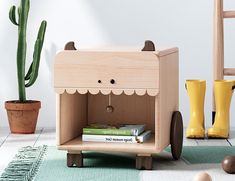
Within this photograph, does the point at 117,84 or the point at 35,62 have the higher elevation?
the point at 35,62

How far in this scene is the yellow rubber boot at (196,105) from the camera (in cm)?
333

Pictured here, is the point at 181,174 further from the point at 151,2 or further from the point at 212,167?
the point at 151,2

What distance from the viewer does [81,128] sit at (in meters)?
2.93

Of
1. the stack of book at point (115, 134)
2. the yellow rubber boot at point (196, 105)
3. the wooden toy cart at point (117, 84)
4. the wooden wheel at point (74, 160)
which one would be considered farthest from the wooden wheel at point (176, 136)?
the yellow rubber boot at point (196, 105)

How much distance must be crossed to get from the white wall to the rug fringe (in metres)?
0.85

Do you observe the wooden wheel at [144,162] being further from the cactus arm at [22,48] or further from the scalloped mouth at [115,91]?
the cactus arm at [22,48]

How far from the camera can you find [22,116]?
356 cm

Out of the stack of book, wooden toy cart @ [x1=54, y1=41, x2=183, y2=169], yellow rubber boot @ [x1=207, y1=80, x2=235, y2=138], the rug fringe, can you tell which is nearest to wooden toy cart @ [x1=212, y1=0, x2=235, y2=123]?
yellow rubber boot @ [x1=207, y1=80, x2=235, y2=138]

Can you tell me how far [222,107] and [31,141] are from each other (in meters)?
0.97

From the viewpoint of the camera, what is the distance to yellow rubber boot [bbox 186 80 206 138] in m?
3.33

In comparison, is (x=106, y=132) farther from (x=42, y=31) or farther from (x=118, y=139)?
(x=42, y=31)

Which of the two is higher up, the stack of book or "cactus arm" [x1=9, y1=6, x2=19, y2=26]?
"cactus arm" [x1=9, y1=6, x2=19, y2=26]

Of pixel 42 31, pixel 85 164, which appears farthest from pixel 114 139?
pixel 42 31

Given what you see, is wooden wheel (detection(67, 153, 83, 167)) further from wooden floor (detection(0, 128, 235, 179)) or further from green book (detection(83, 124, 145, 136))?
wooden floor (detection(0, 128, 235, 179))
